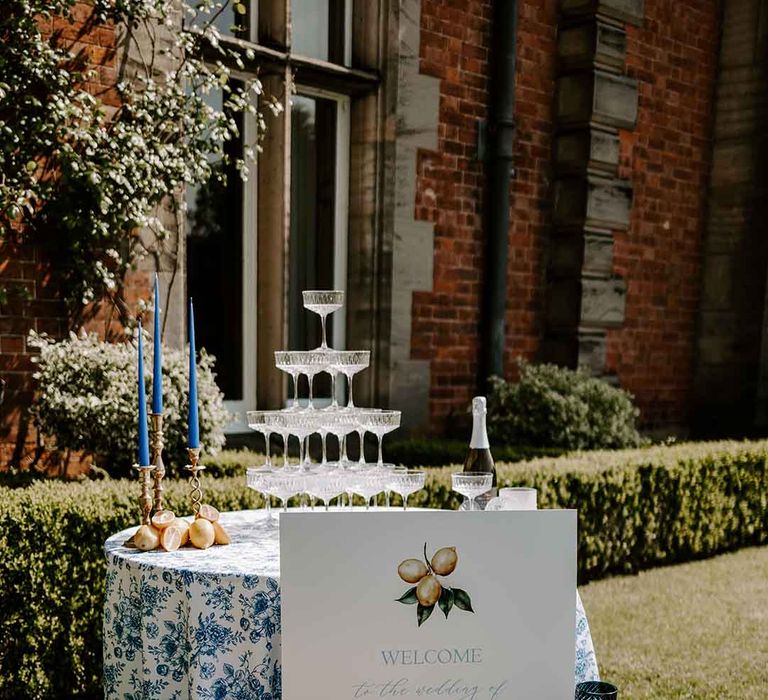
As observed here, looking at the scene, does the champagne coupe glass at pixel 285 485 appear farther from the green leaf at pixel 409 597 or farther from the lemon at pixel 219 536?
the green leaf at pixel 409 597

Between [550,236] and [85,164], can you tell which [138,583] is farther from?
[550,236]

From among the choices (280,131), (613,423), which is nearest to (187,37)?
(280,131)

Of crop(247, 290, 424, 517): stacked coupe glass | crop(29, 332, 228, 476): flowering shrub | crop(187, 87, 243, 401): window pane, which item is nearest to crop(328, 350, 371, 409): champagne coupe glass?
crop(247, 290, 424, 517): stacked coupe glass

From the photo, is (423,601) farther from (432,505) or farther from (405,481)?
(432,505)

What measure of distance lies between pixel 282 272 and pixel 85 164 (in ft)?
4.83

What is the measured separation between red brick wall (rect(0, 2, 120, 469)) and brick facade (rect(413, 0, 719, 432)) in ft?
7.80

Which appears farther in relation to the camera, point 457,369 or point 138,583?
point 457,369

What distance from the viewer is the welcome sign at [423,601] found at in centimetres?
188

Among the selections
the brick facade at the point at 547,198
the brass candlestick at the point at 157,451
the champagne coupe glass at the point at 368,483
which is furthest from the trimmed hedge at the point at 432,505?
the brick facade at the point at 547,198

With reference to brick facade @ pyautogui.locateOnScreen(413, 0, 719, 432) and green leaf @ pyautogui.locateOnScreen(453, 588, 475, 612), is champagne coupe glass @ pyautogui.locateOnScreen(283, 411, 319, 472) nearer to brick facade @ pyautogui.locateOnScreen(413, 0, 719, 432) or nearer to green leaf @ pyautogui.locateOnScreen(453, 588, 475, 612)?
green leaf @ pyautogui.locateOnScreen(453, 588, 475, 612)

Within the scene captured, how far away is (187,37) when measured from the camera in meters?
4.72

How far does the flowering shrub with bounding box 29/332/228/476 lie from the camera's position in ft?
13.3

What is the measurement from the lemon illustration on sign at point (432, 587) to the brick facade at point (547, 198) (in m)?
4.14

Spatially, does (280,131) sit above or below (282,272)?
above
